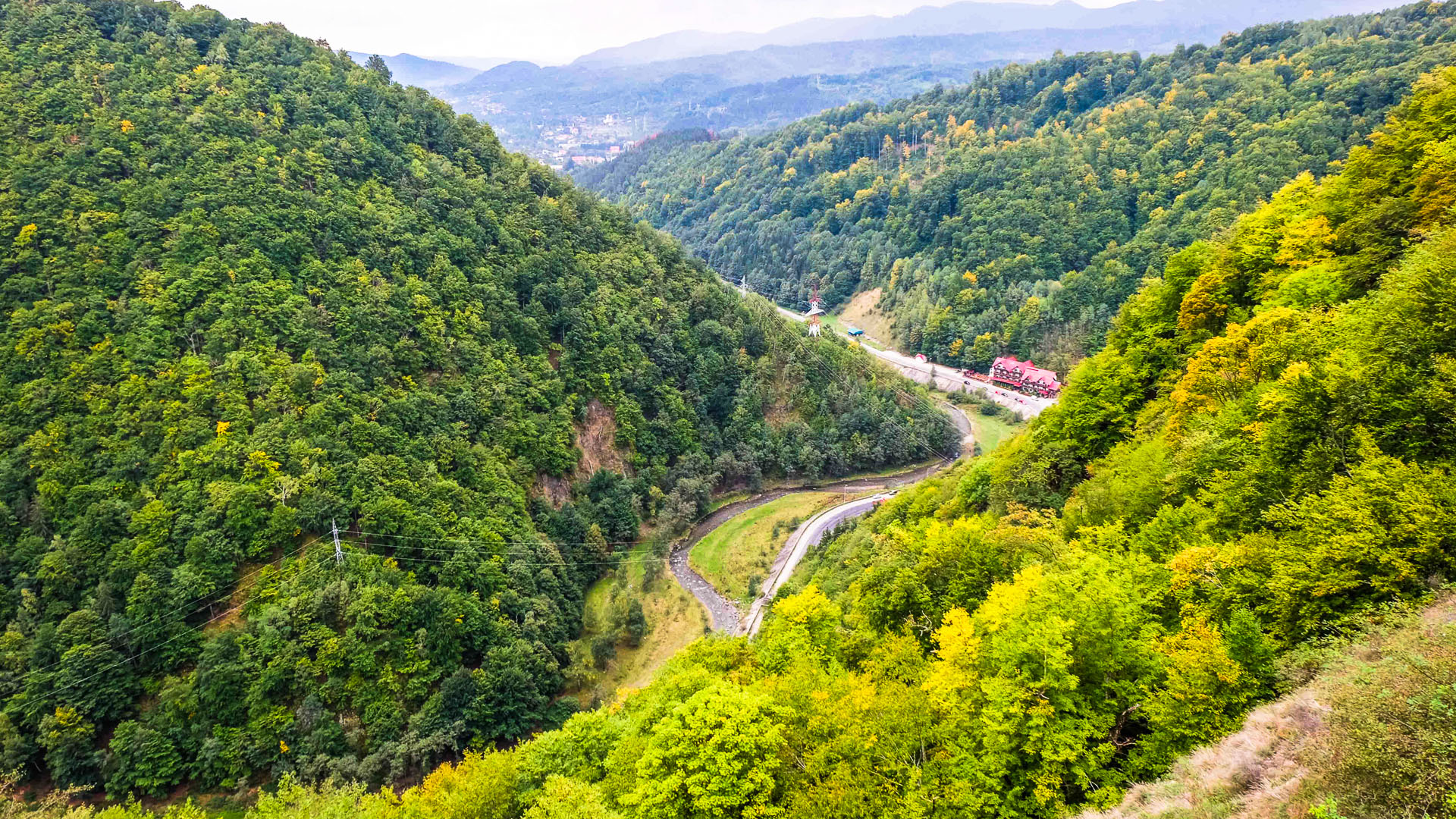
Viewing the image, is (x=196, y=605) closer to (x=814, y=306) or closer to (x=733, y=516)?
(x=733, y=516)

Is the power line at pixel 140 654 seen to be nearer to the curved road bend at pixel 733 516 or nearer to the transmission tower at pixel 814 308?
the curved road bend at pixel 733 516

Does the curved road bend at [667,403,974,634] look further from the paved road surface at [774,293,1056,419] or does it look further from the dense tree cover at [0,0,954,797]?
the paved road surface at [774,293,1056,419]

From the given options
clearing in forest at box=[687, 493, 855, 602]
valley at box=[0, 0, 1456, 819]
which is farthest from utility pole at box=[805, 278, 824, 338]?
clearing in forest at box=[687, 493, 855, 602]

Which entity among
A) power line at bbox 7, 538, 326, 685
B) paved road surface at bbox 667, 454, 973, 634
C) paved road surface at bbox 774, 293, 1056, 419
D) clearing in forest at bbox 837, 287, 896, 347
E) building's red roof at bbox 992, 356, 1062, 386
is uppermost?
power line at bbox 7, 538, 326, 685

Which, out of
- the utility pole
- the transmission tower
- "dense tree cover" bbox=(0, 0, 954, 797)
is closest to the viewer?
"dense tree cover" bbox=(0, 0, 954, 797)

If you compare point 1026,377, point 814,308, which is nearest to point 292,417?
point 1026,377

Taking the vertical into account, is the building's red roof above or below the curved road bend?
above
